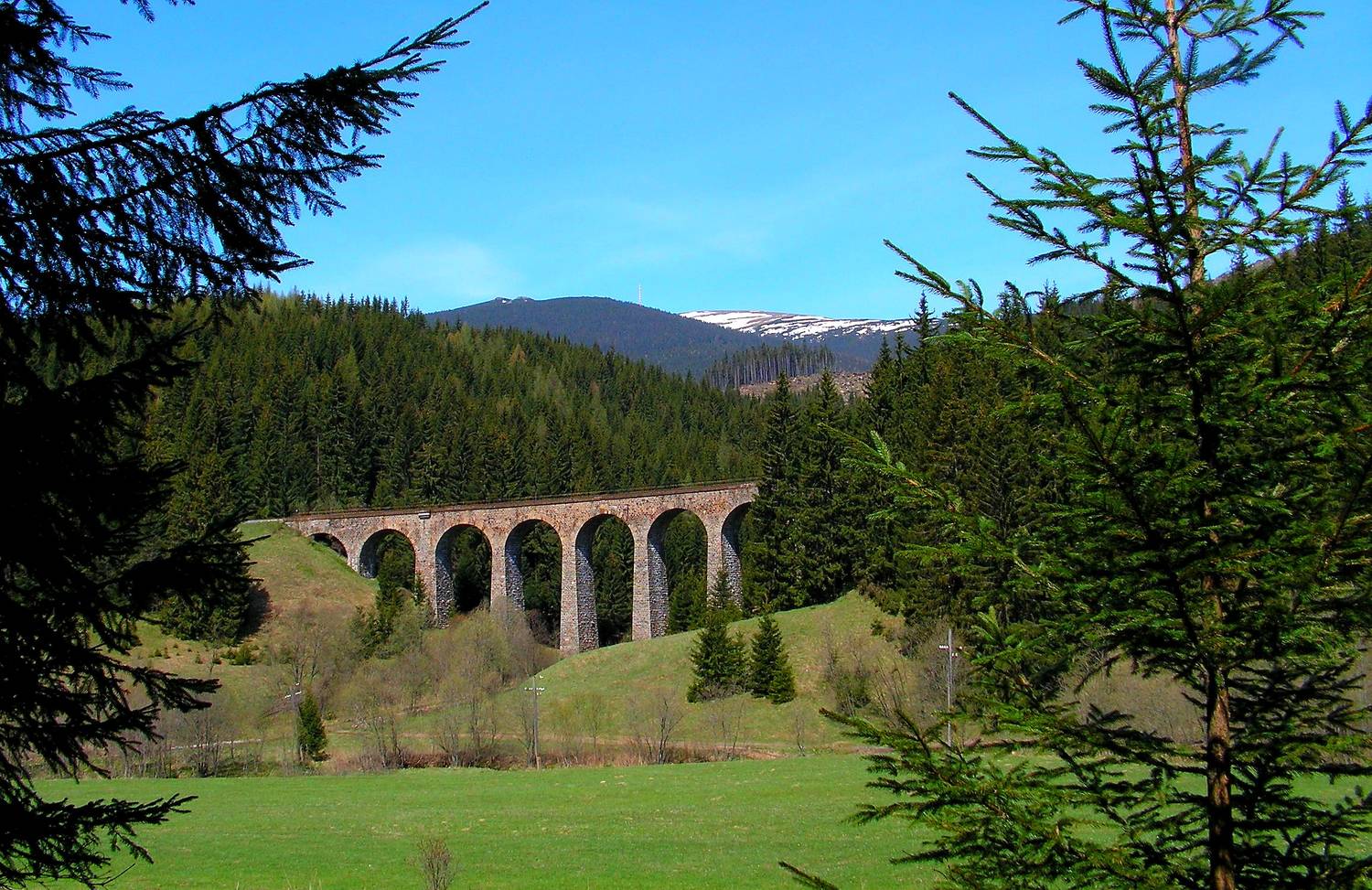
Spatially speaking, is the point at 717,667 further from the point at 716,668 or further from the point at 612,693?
the point at 612,693

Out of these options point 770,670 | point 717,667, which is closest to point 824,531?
point 770,670

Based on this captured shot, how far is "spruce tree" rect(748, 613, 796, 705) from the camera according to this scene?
4044cm

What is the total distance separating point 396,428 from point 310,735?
5546 cm

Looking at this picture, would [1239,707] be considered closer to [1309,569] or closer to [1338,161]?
[1309,569]

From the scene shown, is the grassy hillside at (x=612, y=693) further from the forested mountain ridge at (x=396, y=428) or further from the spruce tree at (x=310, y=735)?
the forested mountain ridge at (x=396, y=428)

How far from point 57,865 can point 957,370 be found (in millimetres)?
48576

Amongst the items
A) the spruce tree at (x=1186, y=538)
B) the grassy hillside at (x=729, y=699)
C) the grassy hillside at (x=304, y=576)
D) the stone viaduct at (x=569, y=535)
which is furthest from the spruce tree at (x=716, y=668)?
the spruce tree at (x=1186, y=538)

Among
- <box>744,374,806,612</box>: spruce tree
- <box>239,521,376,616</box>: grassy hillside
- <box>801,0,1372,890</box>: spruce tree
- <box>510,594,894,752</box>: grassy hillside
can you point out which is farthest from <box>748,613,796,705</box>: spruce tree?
<box>801,0,1372,890</box>: spruce tree

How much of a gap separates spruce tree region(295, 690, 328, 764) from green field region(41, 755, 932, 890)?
3632 mm

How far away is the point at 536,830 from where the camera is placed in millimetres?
23031

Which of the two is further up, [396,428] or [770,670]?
[396,428]

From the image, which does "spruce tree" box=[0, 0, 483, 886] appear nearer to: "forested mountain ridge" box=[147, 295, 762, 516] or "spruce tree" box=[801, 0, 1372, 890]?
"spruce tree" box=[801, 0, 1372, 890]

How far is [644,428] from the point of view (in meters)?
107

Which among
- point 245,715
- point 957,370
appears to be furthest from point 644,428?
point 245,715
